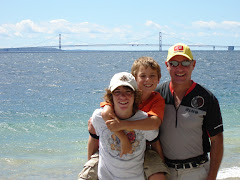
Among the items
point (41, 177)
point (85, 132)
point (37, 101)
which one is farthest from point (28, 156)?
point (37, 101)

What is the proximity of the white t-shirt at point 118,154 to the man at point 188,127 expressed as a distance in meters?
0.16

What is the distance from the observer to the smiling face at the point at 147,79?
275 centimetres

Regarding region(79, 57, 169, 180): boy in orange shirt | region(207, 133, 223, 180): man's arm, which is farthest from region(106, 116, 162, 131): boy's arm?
region(207, 133, 223, 180): man's arm

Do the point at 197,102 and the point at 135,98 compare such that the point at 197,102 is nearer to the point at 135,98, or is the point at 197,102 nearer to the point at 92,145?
the point at 135,98

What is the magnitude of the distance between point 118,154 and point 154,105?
1.40 ft

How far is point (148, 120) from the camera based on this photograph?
256cm

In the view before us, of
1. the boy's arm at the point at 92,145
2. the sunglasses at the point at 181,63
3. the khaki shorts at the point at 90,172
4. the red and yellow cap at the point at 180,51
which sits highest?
the red and yellow cap at the point at 180,51

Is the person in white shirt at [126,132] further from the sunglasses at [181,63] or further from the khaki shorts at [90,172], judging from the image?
the sunglasses at [181,63]

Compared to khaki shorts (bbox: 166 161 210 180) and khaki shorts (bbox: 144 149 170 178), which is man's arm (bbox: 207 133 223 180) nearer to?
khaki shorts (bbox: 166 161 210 180)

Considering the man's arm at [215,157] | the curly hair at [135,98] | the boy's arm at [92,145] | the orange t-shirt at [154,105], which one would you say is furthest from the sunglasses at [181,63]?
→ the boy's arm at [92,145]

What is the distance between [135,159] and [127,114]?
1.04 feet

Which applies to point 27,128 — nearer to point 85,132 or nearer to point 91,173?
point 85,132

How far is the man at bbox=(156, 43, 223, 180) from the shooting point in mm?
2633

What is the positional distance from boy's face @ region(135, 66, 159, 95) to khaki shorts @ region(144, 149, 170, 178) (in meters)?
0.47
